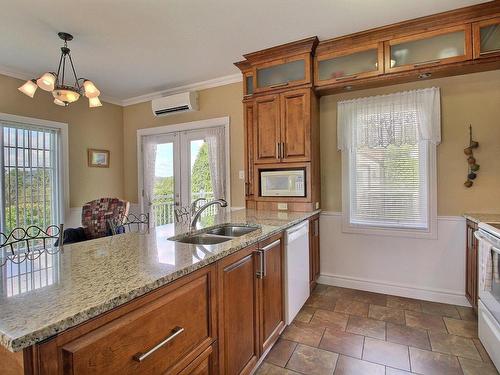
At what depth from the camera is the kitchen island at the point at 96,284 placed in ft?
2.23

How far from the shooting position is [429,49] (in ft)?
8.14

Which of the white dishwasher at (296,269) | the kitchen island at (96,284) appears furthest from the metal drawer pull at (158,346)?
the white dishwasher at (296,269)

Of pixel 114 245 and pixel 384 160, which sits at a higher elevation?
pixel 384 160

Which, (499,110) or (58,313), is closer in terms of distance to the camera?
(58,313)

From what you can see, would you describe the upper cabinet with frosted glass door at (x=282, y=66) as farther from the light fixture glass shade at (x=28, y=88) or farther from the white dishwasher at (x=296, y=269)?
the light fixture glass shade at (x=28, y=88)

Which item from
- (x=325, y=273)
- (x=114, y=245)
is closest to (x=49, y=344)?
(x=114, y=245)

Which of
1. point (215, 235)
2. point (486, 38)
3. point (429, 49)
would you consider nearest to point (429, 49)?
point (429, 49)

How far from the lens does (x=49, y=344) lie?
678 millimetres

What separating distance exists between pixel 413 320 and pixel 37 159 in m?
4.67

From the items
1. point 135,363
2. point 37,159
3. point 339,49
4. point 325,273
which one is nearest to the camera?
point 135,363

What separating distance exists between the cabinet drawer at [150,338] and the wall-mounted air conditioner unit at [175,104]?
321cm

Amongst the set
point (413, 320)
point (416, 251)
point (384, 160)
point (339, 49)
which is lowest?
point (413, 320)

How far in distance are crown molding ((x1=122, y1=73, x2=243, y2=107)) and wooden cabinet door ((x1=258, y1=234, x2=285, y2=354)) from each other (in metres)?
2.50

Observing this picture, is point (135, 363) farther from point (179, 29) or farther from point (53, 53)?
point (53, 53)
